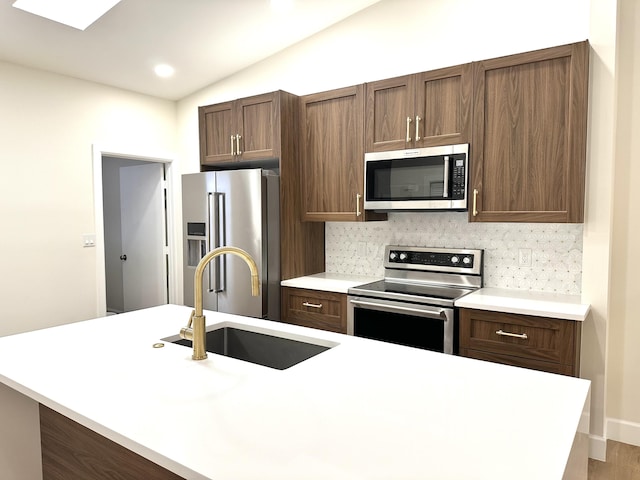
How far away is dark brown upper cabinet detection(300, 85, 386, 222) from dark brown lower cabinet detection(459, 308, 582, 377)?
112 centimetres

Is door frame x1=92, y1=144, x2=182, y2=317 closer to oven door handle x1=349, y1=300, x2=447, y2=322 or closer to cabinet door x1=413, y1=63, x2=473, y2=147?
oven door handle x1=349, y1=300, x2=447, y2=322

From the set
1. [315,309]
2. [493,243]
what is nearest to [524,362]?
[493,243]

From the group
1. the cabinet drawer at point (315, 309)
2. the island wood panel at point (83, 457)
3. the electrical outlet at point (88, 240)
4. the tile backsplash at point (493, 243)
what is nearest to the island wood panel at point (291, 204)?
the cabinet drawer at point (315, 309)

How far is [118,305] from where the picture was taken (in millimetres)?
5742

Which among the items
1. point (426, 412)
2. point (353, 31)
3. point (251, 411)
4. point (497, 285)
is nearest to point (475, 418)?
point (426, 412)

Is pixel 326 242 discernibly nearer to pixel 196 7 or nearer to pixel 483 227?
pixel 483 227

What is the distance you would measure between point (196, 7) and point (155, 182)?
214 centimetres

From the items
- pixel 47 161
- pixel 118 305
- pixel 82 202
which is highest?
pixel 47 161

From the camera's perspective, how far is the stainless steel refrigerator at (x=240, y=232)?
3463 millimetres

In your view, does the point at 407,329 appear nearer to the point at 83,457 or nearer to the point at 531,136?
the point at 531,136

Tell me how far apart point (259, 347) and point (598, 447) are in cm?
209

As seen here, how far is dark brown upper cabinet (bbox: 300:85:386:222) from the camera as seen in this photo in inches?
131

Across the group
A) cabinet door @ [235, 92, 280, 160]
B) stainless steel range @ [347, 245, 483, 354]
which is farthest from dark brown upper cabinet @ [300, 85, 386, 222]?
stainless steel range @ [347, 245, 483, 354]

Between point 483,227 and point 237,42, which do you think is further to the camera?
point 237,42
